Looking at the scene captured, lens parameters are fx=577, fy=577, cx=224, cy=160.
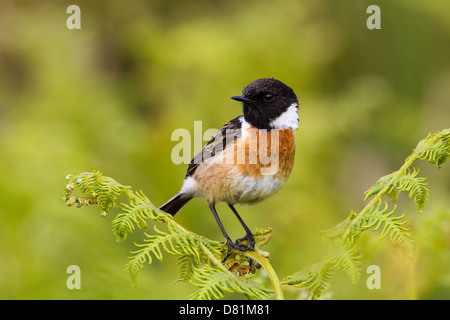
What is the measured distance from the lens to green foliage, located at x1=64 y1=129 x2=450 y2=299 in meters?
2.40

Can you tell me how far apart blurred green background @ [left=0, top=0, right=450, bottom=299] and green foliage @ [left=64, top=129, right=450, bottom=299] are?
43.1 inches

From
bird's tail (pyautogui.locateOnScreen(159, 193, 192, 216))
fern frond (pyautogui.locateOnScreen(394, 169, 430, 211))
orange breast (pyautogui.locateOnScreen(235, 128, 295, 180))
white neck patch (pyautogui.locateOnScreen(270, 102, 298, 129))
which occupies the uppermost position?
white neck patch (pyautogui.locateOnScreen(270, 102, 298, 129))

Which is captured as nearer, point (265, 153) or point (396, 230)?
point (396, 230)

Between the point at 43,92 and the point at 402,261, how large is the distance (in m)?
4.70

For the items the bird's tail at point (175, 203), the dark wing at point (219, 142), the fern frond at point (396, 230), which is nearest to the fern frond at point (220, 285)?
the fern frond at point (396, 230)

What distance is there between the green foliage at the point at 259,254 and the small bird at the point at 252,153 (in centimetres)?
107

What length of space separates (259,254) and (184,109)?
3.67m

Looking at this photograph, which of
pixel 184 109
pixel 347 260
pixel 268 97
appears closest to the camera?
pixel 347 260

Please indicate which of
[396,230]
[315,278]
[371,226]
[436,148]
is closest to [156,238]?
[315,278]

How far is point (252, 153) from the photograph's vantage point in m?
3.77

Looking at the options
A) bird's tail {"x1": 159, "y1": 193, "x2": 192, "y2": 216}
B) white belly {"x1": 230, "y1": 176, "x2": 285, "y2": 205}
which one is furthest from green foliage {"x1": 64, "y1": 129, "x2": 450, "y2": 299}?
bird's tail {"x1": 159, "y1": 193, "x2": 192, "y2": 216}

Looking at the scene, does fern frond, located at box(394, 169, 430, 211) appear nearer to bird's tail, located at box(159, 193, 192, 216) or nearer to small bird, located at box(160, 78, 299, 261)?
small bird, located at box(160, 78, 299, 261)

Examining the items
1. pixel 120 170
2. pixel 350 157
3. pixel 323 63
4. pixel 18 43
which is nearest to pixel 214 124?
pixel 120 170

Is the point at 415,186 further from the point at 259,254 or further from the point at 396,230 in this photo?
the point at 259,254
